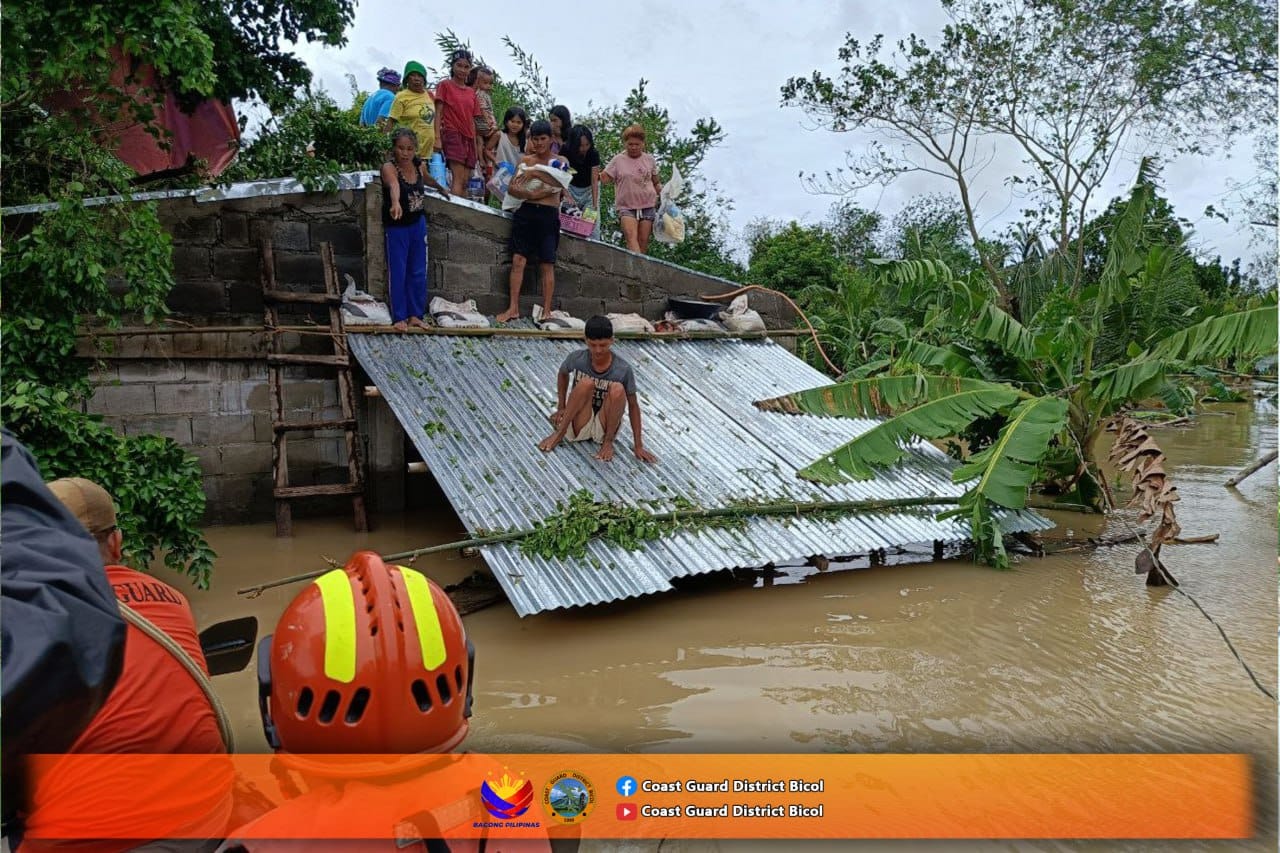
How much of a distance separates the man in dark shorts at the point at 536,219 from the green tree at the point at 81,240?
11.2ft

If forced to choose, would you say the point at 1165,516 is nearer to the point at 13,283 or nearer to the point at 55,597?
the point at 55,597

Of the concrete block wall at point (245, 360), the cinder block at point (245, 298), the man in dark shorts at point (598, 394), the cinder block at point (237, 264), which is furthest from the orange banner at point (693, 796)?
the cinder block at point (237, 264)

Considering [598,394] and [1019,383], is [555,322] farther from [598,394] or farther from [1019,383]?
[1019,383]

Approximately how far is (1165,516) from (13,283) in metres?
7.06

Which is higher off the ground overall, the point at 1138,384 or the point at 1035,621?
the point at 1138,384

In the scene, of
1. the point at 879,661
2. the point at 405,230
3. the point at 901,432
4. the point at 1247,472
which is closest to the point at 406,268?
the point at 405,230

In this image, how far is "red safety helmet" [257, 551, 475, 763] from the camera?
1404 mm

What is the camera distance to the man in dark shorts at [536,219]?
8016 millimetres

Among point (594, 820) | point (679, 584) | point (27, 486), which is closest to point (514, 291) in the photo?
point (679, 584)

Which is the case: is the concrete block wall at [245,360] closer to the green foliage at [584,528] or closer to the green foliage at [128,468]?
the green foliage at [128,468]

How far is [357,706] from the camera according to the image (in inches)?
56.1

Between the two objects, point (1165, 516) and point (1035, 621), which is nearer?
point (1035, 621)

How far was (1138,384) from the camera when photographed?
653 cm

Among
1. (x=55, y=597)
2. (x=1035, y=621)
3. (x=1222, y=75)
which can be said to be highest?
(x=1222, y=75)
